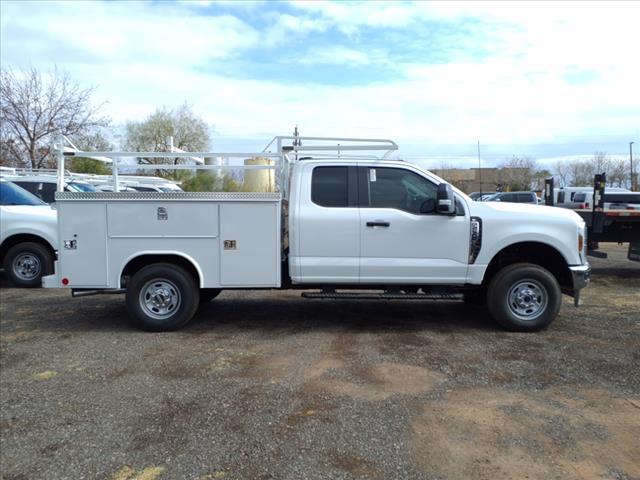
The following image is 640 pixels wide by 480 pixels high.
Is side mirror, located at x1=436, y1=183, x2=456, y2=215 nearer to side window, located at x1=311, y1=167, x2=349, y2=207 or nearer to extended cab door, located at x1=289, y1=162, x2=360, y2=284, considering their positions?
extended cab door, located at x1=289, y1=162, x2=360, y2=284

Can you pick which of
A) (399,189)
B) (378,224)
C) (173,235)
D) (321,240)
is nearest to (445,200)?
(399,189)

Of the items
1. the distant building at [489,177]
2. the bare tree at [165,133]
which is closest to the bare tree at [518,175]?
the distant building at [489,177]

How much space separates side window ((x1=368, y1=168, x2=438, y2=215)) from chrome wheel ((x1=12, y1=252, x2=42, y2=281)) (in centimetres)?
666

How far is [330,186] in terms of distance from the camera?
21.7 feet

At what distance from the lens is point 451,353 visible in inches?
228

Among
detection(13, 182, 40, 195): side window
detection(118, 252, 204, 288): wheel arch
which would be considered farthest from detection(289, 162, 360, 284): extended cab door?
detection(13, 182, 40, 195): side window

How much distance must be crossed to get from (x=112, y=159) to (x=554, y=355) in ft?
18.9

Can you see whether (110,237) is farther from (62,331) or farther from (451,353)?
(451,353)

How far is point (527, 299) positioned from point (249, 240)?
342 centimetres

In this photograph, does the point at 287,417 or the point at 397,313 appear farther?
the point at 397,313

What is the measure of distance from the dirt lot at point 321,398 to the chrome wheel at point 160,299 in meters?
0.28

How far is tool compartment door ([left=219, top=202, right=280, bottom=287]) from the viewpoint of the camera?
6547mm

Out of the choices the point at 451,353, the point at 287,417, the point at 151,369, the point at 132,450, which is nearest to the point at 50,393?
the point at 151,369

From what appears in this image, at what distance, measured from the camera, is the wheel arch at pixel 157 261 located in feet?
21.5
